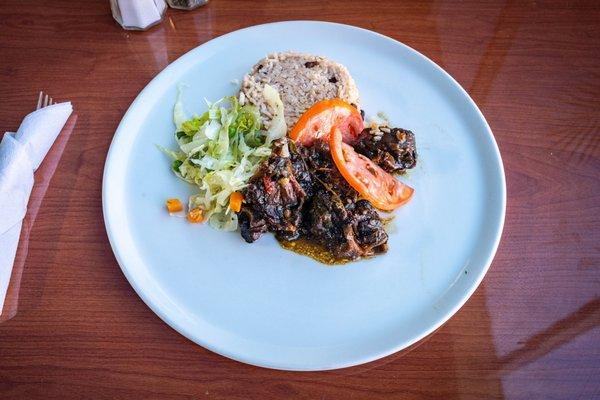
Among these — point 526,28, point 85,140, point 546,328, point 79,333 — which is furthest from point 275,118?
point 526,28

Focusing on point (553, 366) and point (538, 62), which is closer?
point (553, 366)

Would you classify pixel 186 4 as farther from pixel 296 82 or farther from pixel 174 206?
pixel 174 206

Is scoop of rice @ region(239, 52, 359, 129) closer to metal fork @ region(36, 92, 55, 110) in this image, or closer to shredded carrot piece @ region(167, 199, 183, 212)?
shredded carrot piece @ region(167, 199, 183, 212)

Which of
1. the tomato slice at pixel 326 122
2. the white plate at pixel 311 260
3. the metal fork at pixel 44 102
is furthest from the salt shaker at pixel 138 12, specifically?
the tomato slice at pixel 326 122

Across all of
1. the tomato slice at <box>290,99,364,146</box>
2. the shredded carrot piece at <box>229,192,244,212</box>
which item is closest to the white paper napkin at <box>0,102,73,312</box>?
the shredded carrot piece at <box>229,192,244,212</box>

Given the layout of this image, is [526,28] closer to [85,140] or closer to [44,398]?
[85,140]

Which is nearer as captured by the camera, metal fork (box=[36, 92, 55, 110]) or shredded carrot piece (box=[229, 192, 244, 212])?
shredded carrot piece (box=[229, 192, 244, 212])
